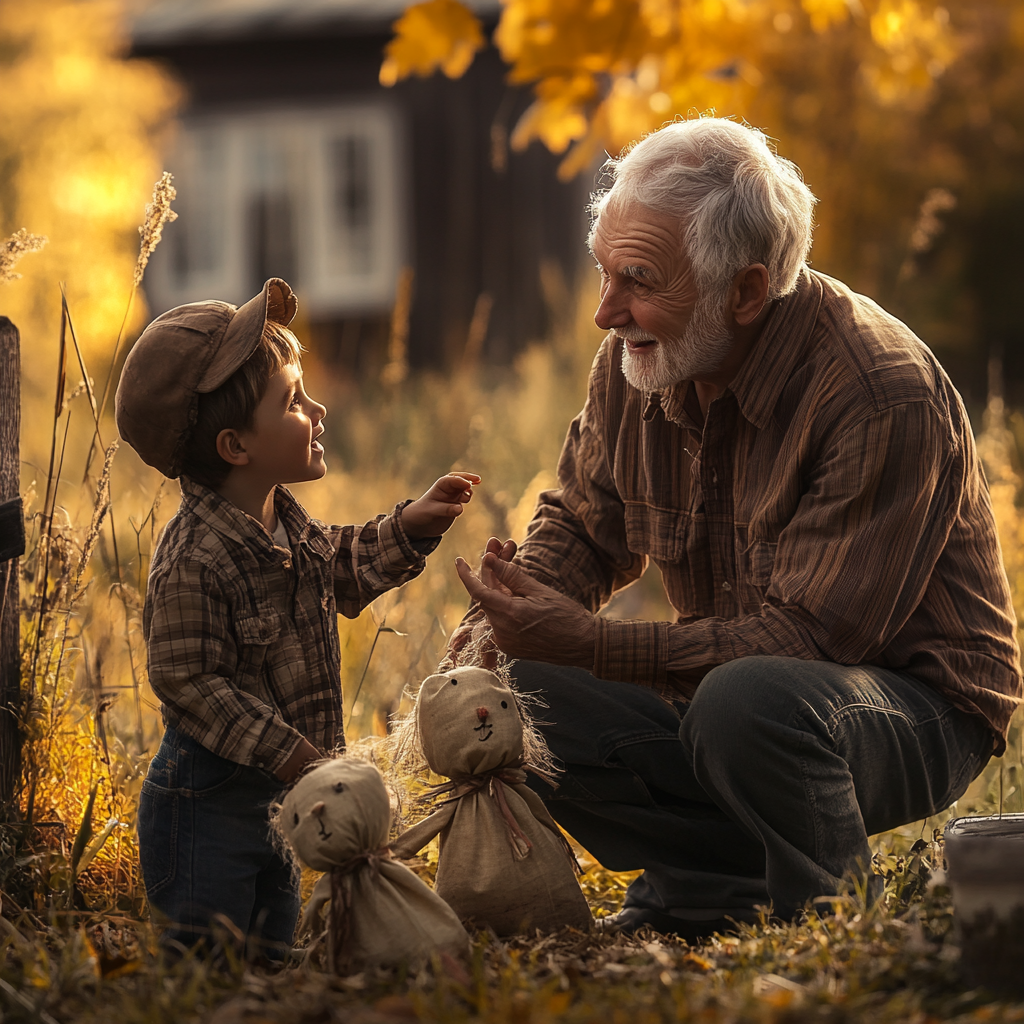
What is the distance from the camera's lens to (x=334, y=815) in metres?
2.18

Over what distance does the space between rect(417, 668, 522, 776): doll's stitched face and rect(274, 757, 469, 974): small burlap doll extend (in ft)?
0.73

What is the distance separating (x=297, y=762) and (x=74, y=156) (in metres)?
10.4

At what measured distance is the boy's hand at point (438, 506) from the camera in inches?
105

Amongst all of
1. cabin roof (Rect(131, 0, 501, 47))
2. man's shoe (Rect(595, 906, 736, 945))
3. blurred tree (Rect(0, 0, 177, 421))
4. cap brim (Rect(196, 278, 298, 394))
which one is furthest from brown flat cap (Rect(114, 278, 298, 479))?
cabin roof (Rect(131, 0, 501, 47))

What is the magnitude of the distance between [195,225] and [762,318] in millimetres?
11967

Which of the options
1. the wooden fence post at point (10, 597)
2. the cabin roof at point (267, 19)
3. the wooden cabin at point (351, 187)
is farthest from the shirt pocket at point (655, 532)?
the cabin roof at point (267, 19)

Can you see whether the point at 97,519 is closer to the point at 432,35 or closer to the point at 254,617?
the point at 254,617

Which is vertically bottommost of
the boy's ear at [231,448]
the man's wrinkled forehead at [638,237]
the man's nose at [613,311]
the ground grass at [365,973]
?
the ground grass at [365,973]

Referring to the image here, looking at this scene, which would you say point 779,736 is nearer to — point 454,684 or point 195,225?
point 454,684

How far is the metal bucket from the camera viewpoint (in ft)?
6.23

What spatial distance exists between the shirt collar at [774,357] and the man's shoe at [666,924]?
3.69 ft

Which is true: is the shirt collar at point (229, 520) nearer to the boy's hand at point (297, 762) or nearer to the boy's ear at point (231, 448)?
the boy's ear at point (231, 448)

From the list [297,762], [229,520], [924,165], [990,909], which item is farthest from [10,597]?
[924,165]

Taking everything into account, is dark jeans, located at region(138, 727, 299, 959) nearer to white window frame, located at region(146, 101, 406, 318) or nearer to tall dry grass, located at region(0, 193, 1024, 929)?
tall dry grass, located at region(0, 193, 1024, 929)
